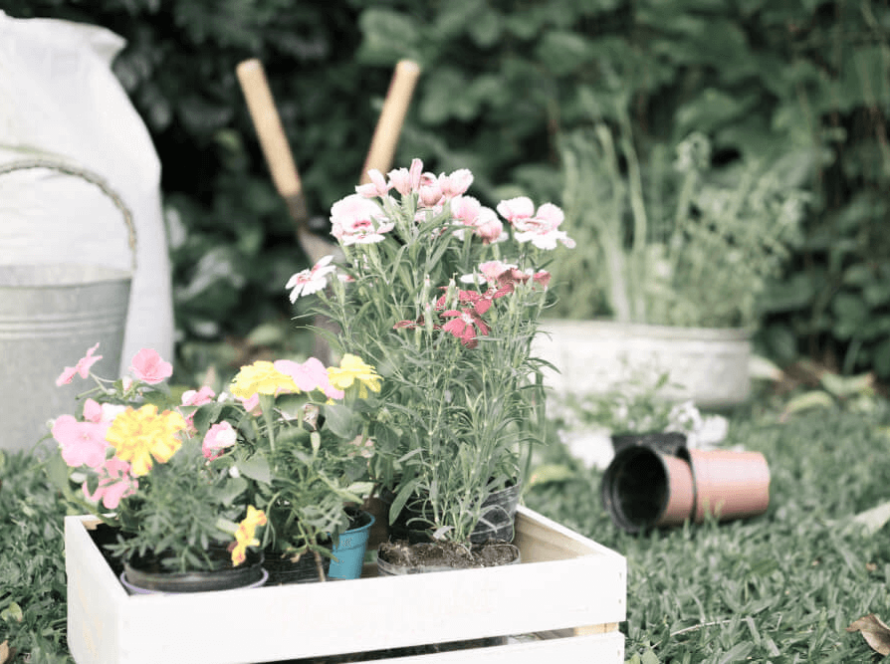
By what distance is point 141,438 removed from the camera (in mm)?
1019

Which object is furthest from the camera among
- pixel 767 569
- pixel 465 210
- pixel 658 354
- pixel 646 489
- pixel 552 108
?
pixel 552 108

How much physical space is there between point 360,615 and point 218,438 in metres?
0.28

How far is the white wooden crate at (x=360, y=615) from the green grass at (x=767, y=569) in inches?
7.9

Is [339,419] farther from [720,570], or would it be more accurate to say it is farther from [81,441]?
[720,570]

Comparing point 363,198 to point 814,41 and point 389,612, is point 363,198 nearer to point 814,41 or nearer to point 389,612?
point 389,612

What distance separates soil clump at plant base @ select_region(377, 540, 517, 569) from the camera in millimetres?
1224

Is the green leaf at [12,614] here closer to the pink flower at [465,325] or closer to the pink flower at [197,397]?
the pink flower at [197,397]

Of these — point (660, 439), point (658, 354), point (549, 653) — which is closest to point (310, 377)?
point (549, 653)

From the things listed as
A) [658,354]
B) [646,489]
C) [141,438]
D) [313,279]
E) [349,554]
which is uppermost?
[313,279]

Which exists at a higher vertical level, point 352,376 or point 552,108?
point 552,108

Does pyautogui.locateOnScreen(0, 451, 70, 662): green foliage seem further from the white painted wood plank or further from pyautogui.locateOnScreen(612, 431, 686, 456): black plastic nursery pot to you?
pyautogui.locateOnScreen(612, 431, 686, 456): black plastic nursery pot

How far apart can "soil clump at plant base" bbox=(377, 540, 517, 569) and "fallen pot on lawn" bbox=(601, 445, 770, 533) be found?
0.61 meters

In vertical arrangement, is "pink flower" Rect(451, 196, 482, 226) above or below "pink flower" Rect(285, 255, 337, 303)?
above

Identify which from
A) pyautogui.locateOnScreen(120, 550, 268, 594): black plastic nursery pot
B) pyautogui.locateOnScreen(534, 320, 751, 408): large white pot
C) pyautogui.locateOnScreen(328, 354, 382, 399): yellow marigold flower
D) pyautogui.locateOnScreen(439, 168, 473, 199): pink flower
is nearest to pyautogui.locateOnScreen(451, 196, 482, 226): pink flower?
pyautogui.locateOnScreen(439, 168, 473, 199): pink flower
